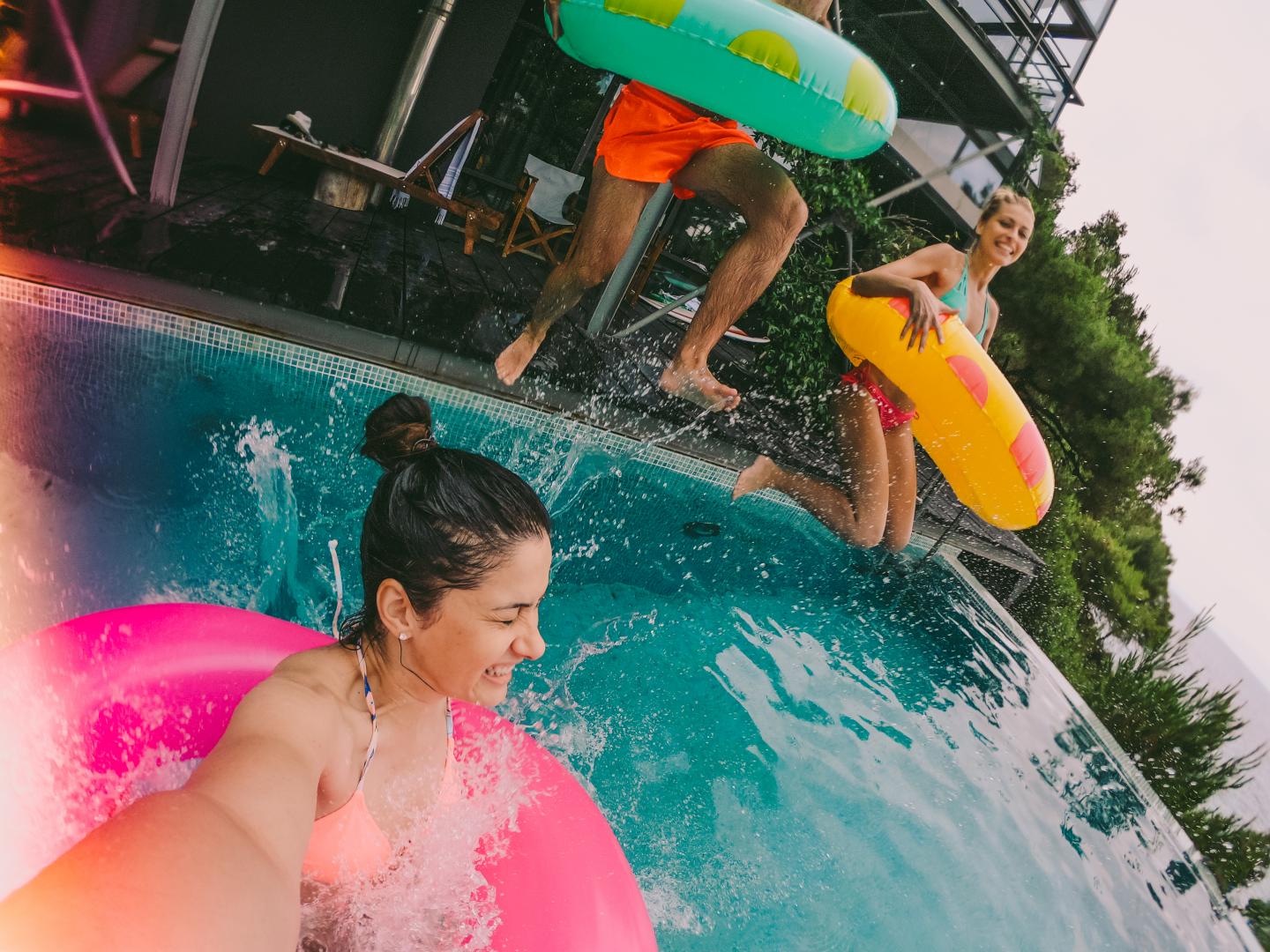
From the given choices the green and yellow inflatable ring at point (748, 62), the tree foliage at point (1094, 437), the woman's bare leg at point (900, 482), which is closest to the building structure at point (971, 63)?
the tree foliage at point (1094, 437)

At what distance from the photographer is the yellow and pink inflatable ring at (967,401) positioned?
345 centimetres

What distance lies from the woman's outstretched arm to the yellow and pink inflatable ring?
3.21 meters

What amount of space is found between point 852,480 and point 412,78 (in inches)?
225

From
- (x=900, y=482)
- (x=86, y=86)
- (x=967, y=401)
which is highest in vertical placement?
(x=967, y=401)

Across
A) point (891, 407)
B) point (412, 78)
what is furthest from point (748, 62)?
point (412, 78)

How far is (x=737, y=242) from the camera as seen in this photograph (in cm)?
277

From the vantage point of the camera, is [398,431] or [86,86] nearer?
[398,431]

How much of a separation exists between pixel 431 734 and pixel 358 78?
7230 mm

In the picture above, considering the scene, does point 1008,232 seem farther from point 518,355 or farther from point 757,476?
Result: point 518,355

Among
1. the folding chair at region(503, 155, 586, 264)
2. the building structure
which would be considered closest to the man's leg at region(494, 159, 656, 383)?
the folding chair at region(503, 155, 586, 264)

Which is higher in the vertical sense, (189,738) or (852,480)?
(852,480)

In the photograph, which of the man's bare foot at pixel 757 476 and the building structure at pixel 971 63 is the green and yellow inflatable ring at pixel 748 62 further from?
the building structure at pixel 971 63

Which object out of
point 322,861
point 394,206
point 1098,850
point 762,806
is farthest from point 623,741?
point 394,206

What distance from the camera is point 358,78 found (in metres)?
7.00
